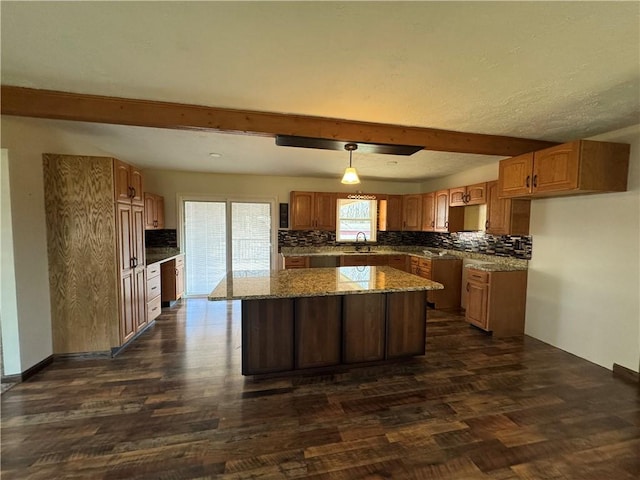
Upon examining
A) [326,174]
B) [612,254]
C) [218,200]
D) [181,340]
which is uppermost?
[326,174]

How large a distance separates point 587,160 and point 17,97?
481cm

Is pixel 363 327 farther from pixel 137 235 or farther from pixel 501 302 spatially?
pixel 137 235

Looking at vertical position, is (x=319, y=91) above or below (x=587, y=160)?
above

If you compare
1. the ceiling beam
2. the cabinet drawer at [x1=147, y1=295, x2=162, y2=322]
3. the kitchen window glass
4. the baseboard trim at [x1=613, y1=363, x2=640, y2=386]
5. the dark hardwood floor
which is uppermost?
the ceiling beam

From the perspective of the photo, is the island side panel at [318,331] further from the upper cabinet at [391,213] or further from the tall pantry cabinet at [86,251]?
the upper cabinet at [391,213]

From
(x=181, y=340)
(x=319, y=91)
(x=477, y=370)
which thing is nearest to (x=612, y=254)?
(x=477, y=370)

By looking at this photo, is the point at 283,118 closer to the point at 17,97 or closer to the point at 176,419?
the point at 17,97

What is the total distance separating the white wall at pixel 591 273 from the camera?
262 centimetres

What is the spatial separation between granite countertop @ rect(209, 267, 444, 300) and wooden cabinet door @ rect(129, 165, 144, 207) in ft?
5.08

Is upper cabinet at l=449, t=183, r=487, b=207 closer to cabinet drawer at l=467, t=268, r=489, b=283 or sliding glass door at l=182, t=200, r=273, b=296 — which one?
cabinet drawer at l=467, t=268, r=489, b=283

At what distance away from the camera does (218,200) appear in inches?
207

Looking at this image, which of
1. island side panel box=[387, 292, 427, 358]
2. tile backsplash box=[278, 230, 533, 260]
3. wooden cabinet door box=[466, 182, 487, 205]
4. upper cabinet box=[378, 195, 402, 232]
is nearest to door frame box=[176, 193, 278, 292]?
tile backsplash box=[278, 230, 533, 260]

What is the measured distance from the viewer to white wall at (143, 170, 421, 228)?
504cm

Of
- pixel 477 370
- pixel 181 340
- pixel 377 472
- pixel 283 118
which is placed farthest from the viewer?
pixel 181 340
